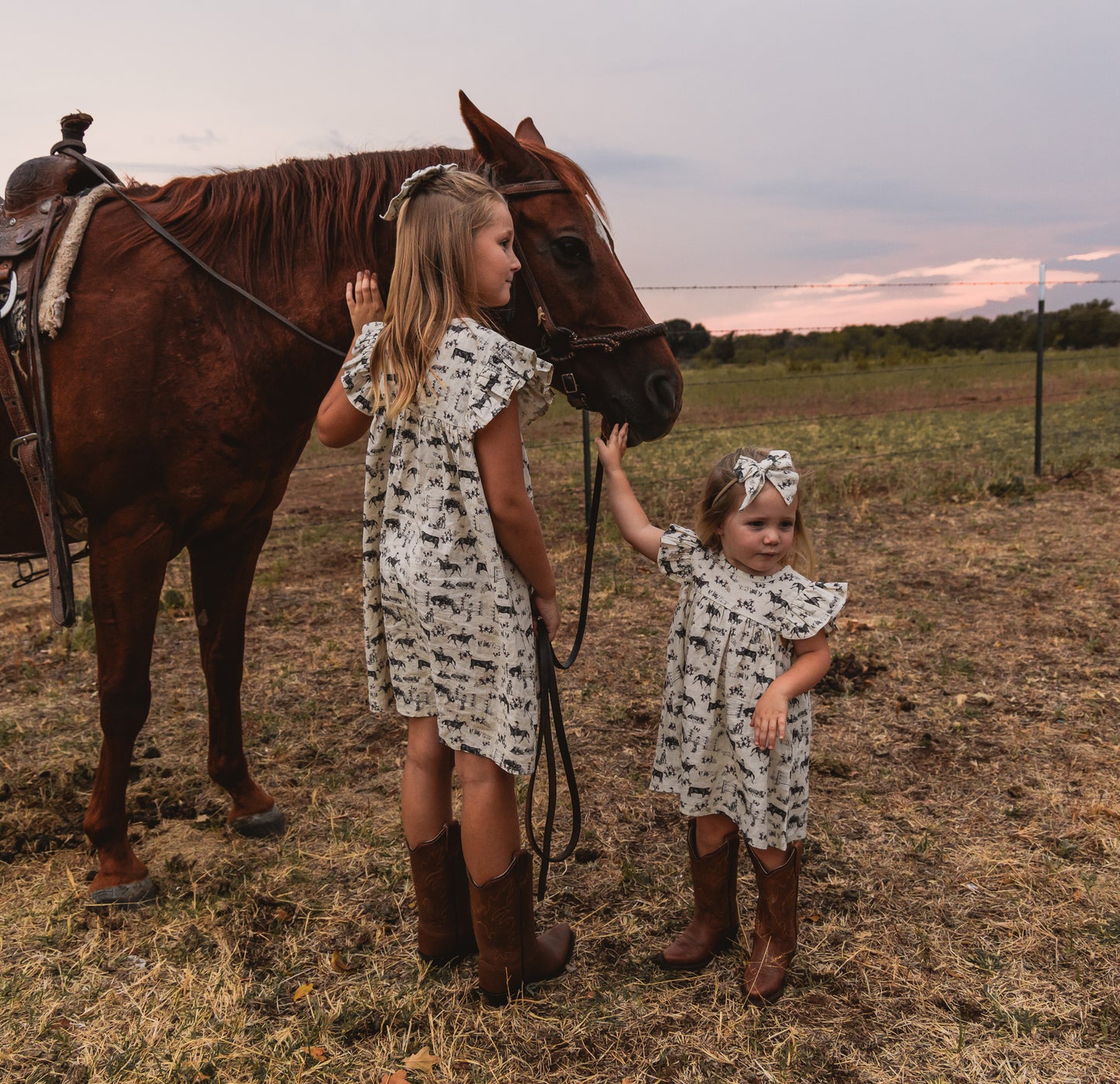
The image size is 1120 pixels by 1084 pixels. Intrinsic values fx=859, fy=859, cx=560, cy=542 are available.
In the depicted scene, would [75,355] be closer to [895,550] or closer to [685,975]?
[685,975]

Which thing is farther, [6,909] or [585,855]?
[585,855]

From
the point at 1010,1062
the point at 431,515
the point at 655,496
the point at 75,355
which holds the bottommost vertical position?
the point at 1010,1062

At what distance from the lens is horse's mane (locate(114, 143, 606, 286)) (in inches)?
101

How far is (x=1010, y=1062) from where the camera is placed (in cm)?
193

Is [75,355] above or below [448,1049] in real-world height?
above

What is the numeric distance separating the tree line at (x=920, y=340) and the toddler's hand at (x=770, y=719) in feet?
63.8

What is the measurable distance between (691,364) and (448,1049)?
29418 mm

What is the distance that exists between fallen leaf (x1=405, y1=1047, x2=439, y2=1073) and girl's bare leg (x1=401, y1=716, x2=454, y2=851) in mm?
461

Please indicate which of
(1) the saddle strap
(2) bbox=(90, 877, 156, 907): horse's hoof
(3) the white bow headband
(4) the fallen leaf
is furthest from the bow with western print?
(2) bbox=(90, 877, 156, 907): horse's hoof

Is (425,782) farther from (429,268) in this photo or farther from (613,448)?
(429,268)

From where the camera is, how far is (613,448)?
7.19 feet

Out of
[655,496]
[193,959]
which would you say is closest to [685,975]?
[193,959]

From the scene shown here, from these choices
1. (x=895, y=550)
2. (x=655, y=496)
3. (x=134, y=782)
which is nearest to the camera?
(x=134, y=782)

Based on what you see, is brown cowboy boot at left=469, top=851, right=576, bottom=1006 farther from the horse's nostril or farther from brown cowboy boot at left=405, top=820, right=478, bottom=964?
the horse's nostril
